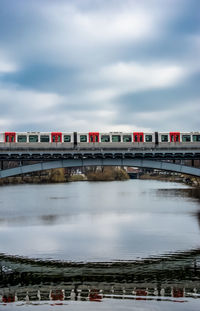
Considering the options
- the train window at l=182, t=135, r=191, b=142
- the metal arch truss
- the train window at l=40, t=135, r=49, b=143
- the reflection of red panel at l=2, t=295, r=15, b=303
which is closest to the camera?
the reflection of red panel at l=2, t=295, r=15, b=303

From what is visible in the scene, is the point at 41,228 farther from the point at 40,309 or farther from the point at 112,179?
the point at 112,179

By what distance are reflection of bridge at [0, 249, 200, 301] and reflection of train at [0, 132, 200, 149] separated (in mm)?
21239

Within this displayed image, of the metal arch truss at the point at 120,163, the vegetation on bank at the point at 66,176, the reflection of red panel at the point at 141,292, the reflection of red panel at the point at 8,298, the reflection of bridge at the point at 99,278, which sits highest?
the vegetation on bank at the point at 66,176

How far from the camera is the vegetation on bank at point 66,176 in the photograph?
432 feet

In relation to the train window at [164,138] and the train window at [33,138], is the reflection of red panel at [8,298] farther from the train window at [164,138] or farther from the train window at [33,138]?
the train window at [164,138]

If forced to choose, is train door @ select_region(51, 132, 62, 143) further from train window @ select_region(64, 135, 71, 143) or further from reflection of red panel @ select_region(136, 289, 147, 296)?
reflection of red panel @ select_region(136, 289, 147, 296)

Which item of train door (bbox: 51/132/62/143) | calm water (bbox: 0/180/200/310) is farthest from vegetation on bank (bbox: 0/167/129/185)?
calm water (bbox: 0/180/200/310)

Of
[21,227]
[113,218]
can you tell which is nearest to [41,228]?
[21,227]

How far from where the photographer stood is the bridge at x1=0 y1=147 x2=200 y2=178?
38.2 metres

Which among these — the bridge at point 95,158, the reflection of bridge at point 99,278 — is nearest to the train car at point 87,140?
the bridge at point 95,158

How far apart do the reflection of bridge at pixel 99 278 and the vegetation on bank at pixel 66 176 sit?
104 metres

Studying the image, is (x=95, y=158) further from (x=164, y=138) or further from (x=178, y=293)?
(x=178, y=293)

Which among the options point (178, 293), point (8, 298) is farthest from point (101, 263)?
point (8, 298)

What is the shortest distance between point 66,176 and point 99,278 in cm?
12777
